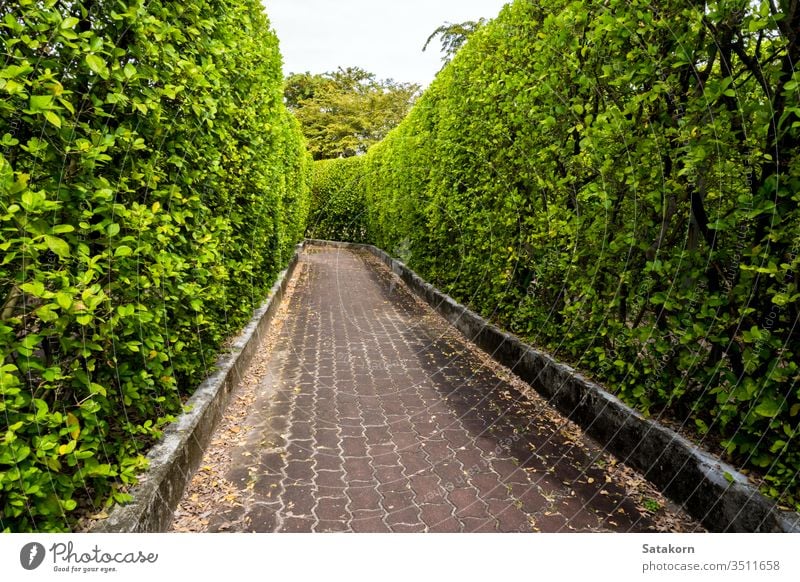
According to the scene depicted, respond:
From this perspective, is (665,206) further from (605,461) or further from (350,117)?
(350,117)

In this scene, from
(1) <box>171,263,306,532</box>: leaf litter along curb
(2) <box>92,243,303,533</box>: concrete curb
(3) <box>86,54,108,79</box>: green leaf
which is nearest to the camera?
(3) <box>86,54,108,79</box>: green leaf

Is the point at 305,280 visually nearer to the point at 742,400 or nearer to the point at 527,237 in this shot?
the point at 527,237

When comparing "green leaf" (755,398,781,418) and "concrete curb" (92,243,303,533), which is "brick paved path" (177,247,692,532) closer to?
"concrete curb" (92,243,303,533)

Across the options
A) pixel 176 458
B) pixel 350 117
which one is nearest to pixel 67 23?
pixel 176 458

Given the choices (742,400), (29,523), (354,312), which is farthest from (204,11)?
(354,312)

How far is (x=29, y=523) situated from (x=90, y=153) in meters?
1.87

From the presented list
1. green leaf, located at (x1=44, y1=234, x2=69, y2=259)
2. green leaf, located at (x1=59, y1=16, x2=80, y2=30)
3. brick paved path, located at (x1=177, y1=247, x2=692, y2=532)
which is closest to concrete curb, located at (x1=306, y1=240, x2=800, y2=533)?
brick paved path, located at (x1=177, y1=247, x2=692, y2=532)

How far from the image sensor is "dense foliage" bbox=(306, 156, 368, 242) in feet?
89.5

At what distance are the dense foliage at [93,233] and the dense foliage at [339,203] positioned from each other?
22.7 meters

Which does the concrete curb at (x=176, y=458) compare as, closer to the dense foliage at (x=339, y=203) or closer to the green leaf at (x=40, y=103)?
the green leaf at (x=40, y=103)

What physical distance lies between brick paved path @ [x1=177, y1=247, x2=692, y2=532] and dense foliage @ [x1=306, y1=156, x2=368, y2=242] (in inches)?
793

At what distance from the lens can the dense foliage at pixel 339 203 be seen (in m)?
27.3

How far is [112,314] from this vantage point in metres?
2.98

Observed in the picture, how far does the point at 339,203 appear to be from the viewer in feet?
93.0
